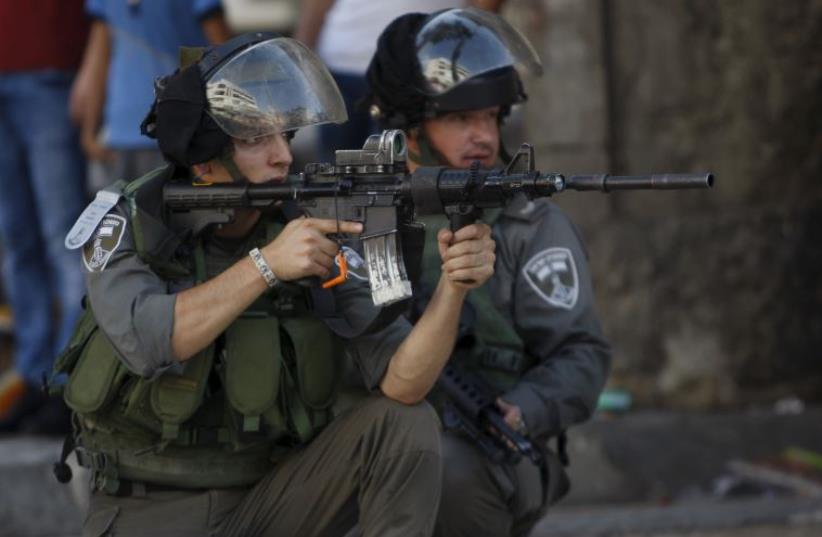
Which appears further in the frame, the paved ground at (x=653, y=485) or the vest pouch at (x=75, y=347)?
the paved ground at (x=653, y=485)

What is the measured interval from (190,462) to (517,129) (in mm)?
3593

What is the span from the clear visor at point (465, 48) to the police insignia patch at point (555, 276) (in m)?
0.48

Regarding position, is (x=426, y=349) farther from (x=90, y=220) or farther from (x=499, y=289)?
(x=90, y=220)

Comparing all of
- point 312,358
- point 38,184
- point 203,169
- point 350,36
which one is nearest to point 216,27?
point 350,36

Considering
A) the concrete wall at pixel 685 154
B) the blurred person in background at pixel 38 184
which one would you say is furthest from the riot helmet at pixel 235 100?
the concrete wall at pixel 685 154

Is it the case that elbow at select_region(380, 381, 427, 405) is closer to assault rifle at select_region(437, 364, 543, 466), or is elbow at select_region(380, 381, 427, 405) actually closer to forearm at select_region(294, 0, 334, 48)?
assault rifle at select_region(437, 364, 543, 466)

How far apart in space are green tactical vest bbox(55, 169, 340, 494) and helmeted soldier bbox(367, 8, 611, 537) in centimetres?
42

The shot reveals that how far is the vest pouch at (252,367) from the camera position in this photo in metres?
3.66

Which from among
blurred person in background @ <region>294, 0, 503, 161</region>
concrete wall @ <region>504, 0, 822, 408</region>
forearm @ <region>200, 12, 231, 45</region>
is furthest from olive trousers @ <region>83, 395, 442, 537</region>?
concrete wall @ <region>504, 0, 822, 408</region>

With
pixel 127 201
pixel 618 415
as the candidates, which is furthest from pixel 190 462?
pixel 618 415

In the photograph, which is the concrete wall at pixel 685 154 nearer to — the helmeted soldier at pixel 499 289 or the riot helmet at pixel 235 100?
the helmeted soldier at pixel 499 289

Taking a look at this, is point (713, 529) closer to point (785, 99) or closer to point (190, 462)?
point (785, 99)

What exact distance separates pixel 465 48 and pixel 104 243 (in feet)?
3.60

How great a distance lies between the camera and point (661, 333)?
6082 mm
